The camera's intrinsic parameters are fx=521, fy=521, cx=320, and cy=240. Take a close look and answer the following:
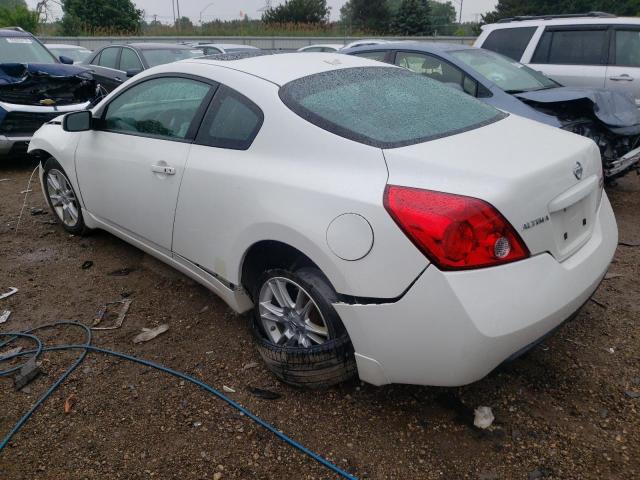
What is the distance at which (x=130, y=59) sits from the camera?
9.61 m

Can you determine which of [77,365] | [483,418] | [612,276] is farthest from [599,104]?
[77,365]

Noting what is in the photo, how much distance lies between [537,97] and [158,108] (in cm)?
365

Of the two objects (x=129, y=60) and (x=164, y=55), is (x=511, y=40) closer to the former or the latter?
(x=164, y=55)

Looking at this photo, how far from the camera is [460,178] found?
2025 mm

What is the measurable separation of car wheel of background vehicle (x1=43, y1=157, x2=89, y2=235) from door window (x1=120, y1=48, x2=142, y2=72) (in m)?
5.44

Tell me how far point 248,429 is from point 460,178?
1.46m

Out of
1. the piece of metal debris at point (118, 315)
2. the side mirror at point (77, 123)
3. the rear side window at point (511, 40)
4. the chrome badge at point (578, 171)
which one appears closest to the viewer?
the chrome badge at point (578, 171)

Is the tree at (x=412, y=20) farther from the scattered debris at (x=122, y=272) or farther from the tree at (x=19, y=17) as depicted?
the scattered debris at (x=122, y=272)

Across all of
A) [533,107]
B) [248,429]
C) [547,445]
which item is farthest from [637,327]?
[533,107]

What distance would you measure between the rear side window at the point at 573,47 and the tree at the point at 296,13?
35.2 metres

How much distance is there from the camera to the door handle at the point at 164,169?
2956 mm

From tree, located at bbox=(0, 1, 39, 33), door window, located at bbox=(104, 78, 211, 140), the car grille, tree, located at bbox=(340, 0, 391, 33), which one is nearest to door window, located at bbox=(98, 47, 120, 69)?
the car grille

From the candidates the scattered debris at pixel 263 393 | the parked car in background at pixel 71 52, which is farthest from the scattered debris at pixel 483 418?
the parked car in background at pixel 71 52

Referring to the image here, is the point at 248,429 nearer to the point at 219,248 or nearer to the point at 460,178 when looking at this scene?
the point at 219,248
